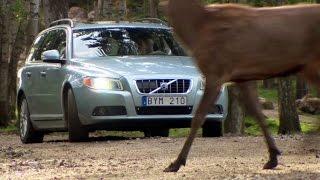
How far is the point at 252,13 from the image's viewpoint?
7246mm

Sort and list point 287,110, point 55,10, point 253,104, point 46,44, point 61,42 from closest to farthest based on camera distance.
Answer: point 253,104, point 61,42, point 46,44, point 287,110, point 55,10

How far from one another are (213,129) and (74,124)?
2078mm

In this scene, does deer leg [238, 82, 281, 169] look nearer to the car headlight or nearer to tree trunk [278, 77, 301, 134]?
the car headlight

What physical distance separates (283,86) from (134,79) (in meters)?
6.44

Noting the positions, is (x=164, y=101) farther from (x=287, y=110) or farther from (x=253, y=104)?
(x=287, y=110)

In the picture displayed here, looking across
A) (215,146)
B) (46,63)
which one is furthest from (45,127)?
(215,146)

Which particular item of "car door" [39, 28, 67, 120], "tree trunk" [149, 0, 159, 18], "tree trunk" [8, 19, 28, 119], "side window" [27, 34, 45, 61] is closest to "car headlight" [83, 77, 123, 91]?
"car door" [39, 28, 67, 120]

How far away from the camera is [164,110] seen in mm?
11867

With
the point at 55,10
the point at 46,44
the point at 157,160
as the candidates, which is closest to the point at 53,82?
the point at 46,44

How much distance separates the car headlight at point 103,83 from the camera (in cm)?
1178

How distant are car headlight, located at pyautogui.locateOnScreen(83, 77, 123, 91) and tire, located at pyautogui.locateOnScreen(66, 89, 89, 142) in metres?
0.37

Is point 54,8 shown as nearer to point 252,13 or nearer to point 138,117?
point 138,117

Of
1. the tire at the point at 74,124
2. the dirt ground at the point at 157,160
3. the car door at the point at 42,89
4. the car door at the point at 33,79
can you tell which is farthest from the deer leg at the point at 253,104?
the car door at the point at 33,79

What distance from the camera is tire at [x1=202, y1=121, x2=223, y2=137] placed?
12.6 meters
